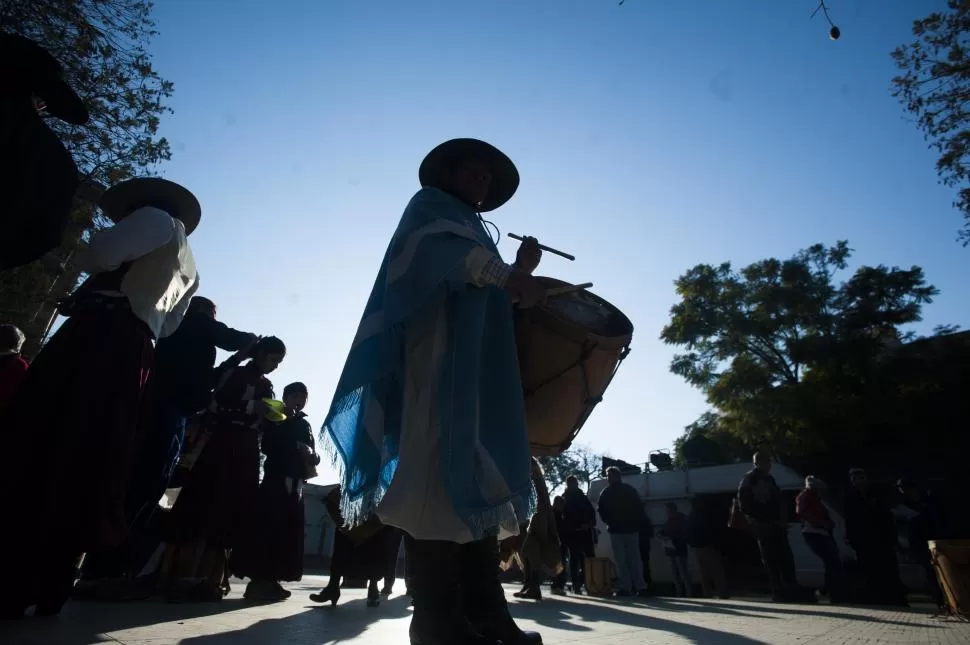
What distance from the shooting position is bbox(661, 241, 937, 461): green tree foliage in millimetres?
17641

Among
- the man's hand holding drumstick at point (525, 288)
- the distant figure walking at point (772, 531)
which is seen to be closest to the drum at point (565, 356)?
the man's hand holding drumstick at point (525, 288)

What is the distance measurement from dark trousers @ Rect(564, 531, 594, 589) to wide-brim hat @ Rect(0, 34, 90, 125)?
30.3 feet

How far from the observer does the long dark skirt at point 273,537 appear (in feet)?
14.2

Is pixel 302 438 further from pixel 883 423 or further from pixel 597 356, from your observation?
pixel 883 423

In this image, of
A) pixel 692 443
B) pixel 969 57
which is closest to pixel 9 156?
pixel 969 57

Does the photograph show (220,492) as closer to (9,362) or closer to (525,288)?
(9,362)

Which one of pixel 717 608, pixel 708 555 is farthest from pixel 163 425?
pixel 708 555

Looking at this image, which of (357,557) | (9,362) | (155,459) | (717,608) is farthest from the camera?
(717,608)

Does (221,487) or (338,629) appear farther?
(221,487)

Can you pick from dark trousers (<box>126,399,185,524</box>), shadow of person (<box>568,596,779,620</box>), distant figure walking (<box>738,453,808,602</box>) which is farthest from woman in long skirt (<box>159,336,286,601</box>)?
distant figure walking (<box>738,453,808,602</box>)

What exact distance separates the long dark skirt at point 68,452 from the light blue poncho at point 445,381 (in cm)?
92

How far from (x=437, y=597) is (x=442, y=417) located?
21.5 inches

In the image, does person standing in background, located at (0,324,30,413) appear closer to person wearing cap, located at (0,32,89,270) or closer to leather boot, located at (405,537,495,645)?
person wearing cap, located at (0,32,89,270)

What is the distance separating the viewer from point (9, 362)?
4.00 m
